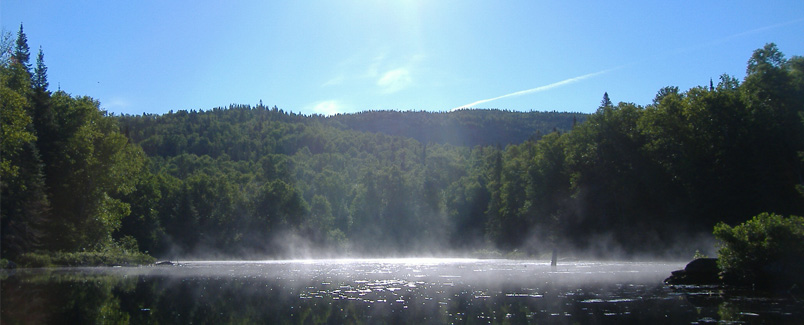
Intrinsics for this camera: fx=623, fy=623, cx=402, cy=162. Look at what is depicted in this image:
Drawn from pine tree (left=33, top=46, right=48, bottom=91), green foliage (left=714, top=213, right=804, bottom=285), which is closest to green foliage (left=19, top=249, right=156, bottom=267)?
pine tree (left=33, top=46, right=48, bottom=91)

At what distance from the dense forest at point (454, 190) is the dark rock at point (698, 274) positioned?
54.0ft

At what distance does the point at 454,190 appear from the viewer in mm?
111250

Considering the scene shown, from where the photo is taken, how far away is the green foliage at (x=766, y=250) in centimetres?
2308

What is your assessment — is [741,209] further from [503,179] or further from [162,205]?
[162,205]

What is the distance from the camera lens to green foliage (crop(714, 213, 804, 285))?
2308 cm

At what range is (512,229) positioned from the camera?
83.5m

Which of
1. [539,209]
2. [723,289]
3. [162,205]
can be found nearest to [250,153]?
[162,205]

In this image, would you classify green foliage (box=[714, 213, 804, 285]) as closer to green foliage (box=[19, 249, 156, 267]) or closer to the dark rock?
the dark rock

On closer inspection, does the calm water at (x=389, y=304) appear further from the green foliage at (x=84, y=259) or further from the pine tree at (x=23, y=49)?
the pine tree at (x=23, y=49)

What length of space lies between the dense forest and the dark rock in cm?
1647

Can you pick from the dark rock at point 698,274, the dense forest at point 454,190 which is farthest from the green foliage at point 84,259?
the dark rock at point 698,274

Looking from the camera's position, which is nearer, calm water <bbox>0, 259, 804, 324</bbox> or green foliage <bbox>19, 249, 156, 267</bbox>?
calm water <bbox>0, 259, 804, 324</bbox>

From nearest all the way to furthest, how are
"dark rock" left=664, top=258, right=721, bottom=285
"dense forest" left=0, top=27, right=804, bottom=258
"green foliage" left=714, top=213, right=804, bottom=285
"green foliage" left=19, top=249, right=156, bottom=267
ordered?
"green foliage" left=714, top=213, right=804, bottom=285 → "dark rock" left=664, top=258, right=721, bottom=285 → "green foliage" left=19, top=249, right=156, bottom=267 → "dense forest" left=0, top=27, right=804, bottom=258

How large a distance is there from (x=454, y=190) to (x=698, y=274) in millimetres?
84597
